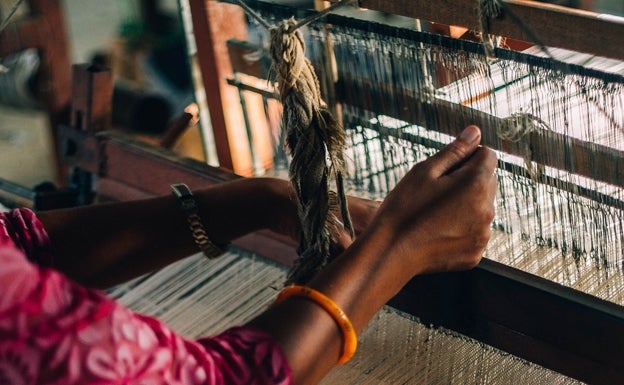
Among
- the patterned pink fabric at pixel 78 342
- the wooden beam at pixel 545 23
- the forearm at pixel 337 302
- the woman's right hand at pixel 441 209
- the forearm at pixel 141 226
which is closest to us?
the patterned pink fabric at pixel 78 342

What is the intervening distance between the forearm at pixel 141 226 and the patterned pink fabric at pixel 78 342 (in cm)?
42

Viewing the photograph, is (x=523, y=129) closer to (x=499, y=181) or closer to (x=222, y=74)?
(x=499, y=181)

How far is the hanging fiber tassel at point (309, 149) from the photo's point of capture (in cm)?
121

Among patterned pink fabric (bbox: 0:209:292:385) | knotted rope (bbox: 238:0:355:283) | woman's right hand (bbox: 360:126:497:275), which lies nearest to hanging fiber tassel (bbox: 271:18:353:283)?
knotted rope (bbox: 238:0:355:283)

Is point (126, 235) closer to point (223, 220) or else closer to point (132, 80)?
point (223, 220)

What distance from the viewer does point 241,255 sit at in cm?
187

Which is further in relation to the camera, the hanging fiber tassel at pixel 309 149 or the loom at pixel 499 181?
the loom at pixel 499 181

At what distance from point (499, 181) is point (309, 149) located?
44 centimetres

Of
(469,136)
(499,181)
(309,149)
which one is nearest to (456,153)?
(469,136)

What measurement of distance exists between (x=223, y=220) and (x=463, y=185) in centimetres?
40

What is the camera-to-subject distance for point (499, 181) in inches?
61.8

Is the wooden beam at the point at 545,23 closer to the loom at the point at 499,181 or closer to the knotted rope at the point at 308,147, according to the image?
the loom at the point at 499,181

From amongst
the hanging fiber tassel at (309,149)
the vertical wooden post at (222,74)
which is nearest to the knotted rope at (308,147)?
the hanging fiber tassel at (309,149)

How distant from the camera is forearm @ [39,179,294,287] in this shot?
1.43 m
